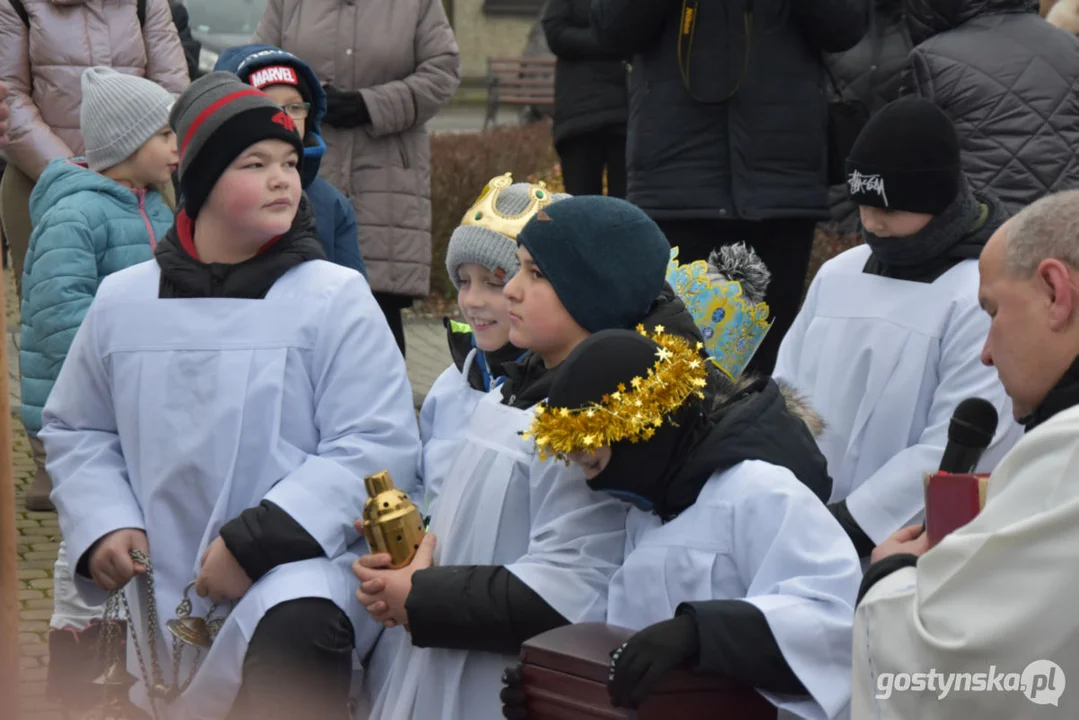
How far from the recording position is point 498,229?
4.29 metres

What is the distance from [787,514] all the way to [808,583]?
0.13 meters

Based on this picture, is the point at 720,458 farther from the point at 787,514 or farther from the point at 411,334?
the point at 411,334

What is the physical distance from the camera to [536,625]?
3523 mm

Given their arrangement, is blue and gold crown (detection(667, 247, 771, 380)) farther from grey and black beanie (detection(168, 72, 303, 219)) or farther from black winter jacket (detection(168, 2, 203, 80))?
black winter jacket (detection(168, 2, 203, 80))

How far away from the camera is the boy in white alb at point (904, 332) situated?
4.48 metres

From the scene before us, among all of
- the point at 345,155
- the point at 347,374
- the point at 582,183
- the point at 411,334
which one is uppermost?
the point at 347,374

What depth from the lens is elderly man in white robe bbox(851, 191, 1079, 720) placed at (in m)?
2.53

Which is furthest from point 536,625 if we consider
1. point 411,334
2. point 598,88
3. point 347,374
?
point 411,334

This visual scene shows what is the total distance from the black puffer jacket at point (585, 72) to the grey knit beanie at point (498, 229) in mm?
4172

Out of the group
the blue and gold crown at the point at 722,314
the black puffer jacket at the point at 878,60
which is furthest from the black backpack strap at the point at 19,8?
the black puffer jacket at the point at 878,60

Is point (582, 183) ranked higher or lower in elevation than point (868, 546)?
lower

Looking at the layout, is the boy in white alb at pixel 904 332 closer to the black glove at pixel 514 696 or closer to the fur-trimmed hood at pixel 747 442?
the fur-trimmed hood at pixel 747 442

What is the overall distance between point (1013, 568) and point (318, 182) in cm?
390

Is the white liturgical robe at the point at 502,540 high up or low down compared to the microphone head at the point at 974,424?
down
